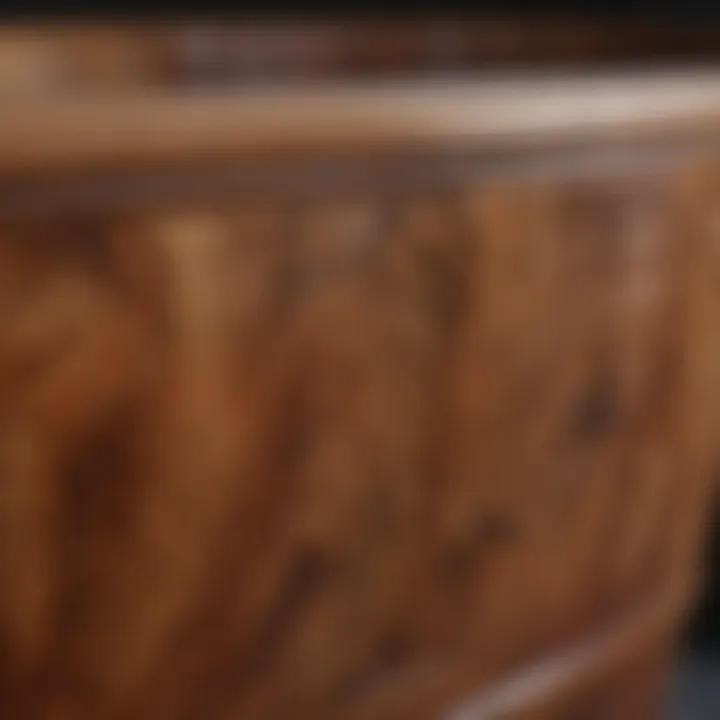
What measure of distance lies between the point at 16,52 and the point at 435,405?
472mm

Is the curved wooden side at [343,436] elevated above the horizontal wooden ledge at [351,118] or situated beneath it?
situated beneath

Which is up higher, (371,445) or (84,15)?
(84,15)

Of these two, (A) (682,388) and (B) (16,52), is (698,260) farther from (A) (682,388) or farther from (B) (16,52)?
(B) (16,52)

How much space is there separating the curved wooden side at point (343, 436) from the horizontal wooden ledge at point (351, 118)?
3cm

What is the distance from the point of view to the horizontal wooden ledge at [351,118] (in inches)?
23.4

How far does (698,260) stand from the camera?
891 millimetres

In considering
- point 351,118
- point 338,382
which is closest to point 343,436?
point 338,382

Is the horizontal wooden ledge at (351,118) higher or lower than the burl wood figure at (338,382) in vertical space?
higher

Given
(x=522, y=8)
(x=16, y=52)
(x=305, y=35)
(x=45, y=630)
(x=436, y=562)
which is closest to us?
(x=45, y=630)

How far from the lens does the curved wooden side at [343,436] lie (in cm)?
66

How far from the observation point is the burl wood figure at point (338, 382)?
645 mm

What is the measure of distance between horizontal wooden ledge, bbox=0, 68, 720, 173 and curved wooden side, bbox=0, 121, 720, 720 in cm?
3

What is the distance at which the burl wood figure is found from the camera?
0.65 meters

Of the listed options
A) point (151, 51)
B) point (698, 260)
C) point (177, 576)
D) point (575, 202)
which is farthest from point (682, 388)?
point (151, 51)
